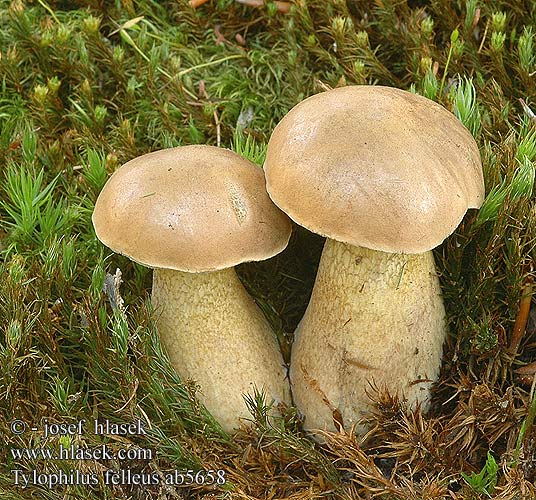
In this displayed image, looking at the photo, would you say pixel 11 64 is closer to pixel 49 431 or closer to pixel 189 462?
pixel 49 431

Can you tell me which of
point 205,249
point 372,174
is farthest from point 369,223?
point 205,249

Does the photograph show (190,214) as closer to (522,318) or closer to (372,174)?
(372,174)

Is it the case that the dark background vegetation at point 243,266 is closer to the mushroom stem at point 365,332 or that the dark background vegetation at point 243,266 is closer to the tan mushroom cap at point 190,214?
the mushroom stem at point 365,332

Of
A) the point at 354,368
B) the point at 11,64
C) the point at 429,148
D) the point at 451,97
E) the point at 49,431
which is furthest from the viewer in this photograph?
the point at 11,64

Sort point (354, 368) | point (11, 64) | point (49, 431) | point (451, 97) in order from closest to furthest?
point (49, 431) < point (354, 368) < point (451, 97) < point (11, 64)

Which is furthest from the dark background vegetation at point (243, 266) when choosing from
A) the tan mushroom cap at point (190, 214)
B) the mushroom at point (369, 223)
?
the tan mushroom cap at point (190, 214)

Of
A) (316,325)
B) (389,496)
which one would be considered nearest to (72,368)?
(316,325)

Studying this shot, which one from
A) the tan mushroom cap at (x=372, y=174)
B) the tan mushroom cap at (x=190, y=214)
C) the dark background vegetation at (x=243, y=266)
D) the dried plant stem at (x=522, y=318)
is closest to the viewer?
the tan mushroom cap at (x=372, y=174)

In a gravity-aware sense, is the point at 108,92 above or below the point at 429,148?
below
